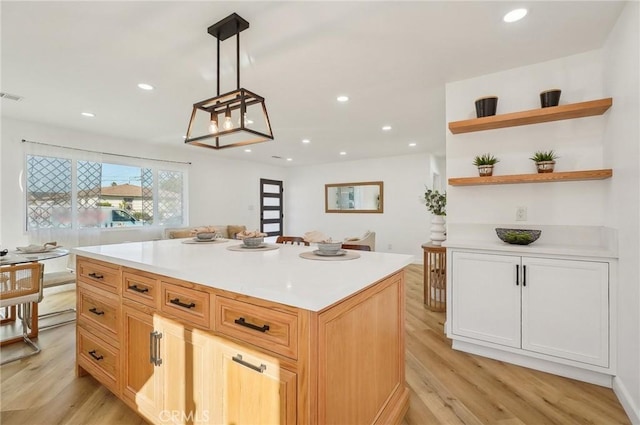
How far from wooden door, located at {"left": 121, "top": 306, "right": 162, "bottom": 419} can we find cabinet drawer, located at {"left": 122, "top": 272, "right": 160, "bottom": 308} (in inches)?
2.4

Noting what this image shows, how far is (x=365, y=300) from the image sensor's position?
132 centimetres

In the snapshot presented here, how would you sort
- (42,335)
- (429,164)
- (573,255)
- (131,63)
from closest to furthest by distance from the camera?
(573,255) < (131,63) < (42,335) < (429,164)

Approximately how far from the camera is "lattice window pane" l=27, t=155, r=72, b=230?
399cm

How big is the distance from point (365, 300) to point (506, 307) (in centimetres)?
161

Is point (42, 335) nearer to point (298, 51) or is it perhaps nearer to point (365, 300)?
point (365, 300)

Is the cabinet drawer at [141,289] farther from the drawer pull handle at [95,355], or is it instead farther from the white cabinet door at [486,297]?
the white cabinet door at [486,297]

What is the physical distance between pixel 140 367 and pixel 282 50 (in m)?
2.27

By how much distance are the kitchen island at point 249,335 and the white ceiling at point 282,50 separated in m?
1.48

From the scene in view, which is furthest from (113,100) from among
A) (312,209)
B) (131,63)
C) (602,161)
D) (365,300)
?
(312,209)

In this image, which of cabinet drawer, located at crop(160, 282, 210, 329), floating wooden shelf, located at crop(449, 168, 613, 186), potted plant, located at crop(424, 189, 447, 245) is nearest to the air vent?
cabinet drawer, located at crop(160, 282, 210, 329)

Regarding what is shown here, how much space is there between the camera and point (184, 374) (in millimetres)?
1377

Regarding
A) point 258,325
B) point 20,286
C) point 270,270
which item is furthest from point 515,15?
point 20,286

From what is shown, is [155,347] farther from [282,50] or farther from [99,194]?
[99,194]

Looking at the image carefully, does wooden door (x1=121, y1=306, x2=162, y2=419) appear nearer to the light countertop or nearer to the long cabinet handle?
the long cabinet handle
